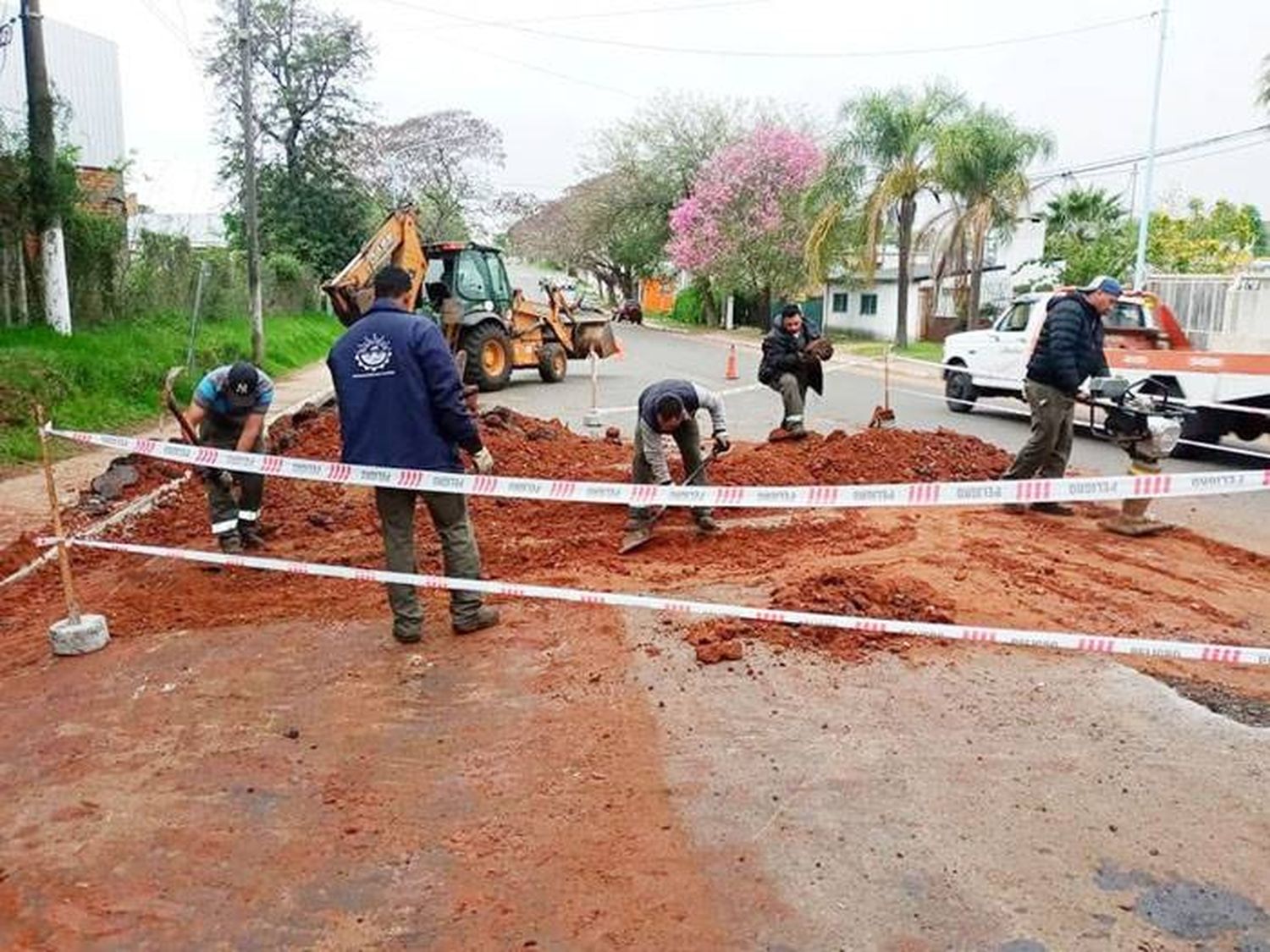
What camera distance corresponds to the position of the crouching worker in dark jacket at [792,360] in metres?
10.2

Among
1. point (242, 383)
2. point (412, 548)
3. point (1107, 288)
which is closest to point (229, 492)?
point (242, 383)

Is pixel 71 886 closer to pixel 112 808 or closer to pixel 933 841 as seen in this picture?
pixel 112 808

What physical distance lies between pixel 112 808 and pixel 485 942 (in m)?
1.66

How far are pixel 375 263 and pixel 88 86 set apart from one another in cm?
1287

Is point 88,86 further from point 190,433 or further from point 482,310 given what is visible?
point 190,433

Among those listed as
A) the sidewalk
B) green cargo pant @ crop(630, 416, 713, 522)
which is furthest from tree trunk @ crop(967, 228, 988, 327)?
green cargo pant @ crop(630, 416, 713, 522)

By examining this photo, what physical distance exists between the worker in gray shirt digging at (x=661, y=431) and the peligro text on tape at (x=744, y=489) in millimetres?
935

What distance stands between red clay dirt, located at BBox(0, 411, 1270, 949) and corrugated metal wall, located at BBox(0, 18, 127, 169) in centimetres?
1759

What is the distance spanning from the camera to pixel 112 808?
3.71m

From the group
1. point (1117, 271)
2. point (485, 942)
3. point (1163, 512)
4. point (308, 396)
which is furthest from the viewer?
point (1117, 271)

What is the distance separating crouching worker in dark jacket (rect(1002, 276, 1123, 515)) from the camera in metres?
7.66

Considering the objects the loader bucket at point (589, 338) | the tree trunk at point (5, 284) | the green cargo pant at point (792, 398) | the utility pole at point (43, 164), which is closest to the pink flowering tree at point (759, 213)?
the loader bucket at point (589, 338)

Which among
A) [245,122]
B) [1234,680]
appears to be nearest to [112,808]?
[1234,680]

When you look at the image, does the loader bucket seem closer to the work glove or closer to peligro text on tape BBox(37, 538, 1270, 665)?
the work glove
